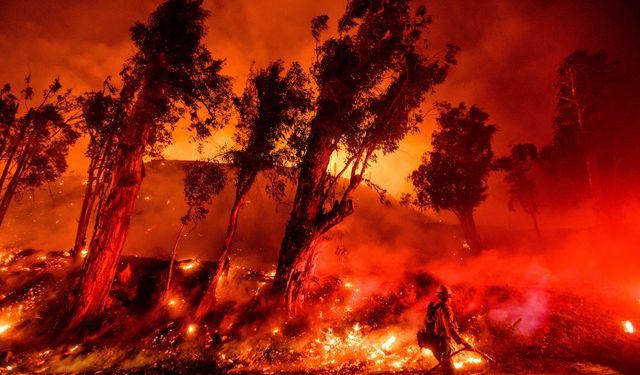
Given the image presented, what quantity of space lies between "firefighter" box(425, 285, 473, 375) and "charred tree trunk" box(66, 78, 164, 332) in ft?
37.5

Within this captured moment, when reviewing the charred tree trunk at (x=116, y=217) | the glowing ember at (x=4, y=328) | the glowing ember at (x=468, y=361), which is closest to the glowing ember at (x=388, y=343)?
the glowing ember at (x=468, y=361)

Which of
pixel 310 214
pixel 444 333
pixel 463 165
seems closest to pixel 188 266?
pixel 310 214

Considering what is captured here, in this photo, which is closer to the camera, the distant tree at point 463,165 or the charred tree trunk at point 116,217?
the charred tree trunk at point 116,217

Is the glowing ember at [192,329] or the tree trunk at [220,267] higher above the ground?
the tree trunk at [220,267]

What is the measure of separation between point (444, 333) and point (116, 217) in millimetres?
11855

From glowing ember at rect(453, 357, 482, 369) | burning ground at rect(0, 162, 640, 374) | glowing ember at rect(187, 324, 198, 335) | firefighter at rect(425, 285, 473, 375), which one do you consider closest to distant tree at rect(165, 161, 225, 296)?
burning ground at rect(0, 162, 640, 374)

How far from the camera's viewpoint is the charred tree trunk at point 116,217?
1126 centimetres

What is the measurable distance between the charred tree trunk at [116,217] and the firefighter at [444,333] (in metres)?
11.4

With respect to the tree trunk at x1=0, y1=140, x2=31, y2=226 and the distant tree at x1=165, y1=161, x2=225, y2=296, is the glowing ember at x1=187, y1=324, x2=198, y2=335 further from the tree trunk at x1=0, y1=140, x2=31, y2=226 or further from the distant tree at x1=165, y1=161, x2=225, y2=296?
the tree trunk at x1=0, y1=140, x2=31, y2=226

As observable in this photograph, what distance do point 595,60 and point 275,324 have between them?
2883cm

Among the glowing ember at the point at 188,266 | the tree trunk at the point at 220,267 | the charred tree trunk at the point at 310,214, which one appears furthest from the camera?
the glowing ember at the point at 188,266

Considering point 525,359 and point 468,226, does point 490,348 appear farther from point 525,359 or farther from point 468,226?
point 468,226

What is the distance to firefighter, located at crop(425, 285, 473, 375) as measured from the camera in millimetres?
7305

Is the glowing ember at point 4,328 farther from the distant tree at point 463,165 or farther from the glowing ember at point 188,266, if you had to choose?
the distant tree at point 463,165
